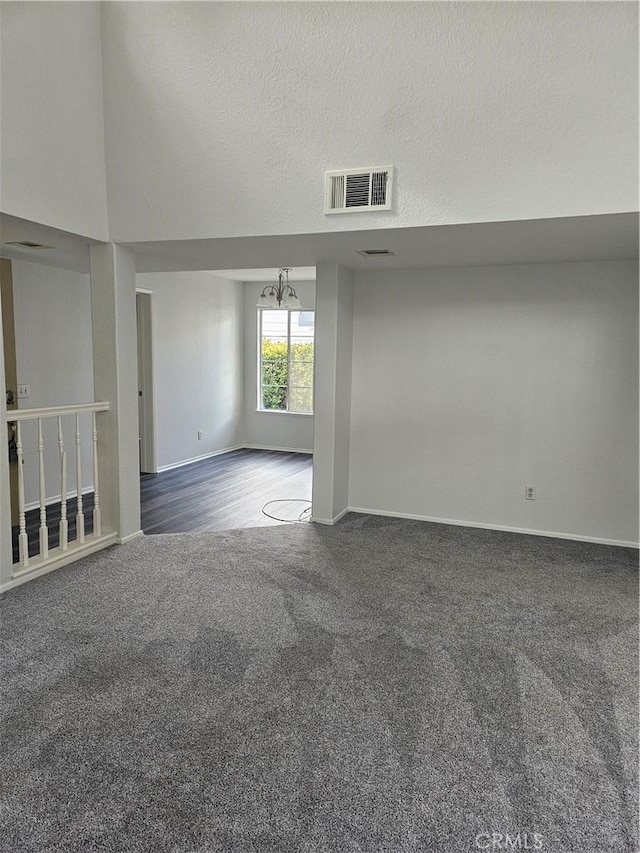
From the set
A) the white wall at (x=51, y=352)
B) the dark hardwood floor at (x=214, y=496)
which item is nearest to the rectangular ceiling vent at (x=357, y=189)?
the dark hardwood floor at (x=214, y=496)

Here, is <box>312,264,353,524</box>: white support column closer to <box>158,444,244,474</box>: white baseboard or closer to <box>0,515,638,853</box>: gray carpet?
<box>0,515,638,853</box>: gray carpet

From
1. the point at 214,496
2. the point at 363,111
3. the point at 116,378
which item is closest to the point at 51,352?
the point at 116,378

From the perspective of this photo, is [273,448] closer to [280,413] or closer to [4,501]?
[280,413]

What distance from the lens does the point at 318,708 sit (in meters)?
2.19

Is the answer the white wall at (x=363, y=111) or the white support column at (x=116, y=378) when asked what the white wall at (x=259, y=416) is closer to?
the white support column at (x=116, y=378)

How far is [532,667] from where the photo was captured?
2510mm

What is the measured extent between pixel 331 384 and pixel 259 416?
166 inches

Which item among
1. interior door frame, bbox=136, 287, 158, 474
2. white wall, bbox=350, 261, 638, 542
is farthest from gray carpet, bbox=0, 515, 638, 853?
interior door frame, bbox=136, 287, 158, 474

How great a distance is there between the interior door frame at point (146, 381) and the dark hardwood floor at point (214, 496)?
0.27 metres

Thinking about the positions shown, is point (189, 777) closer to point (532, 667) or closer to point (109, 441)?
point (532, 667)

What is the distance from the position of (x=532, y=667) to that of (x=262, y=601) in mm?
1417

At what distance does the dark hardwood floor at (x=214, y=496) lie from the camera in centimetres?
469

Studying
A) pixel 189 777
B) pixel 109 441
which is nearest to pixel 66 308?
pixel 109 441

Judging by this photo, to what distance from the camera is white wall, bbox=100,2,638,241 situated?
2.70 metres
